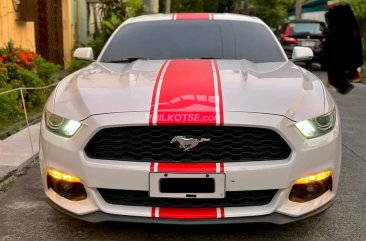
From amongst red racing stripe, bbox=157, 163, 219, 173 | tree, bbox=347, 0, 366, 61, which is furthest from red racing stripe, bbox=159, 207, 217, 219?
tree, bbox=347, 0, 366, 61

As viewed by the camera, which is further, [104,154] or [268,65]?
[268,65]

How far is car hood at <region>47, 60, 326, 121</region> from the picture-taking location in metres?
3.07

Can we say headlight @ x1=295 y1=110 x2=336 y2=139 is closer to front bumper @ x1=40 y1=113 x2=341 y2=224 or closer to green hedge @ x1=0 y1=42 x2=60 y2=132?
front bumper @ x1=40 y1=113 x2=341 y2=224

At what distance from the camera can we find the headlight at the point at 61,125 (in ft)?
10.1

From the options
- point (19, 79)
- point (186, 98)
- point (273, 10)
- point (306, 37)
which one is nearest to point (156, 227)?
point (186, 98)

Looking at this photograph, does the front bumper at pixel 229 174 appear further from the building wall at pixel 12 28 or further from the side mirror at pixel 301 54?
the building wall at pixel 12 28

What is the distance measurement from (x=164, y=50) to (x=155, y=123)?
5.52 ft

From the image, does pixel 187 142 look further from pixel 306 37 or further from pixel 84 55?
pixel 306 37

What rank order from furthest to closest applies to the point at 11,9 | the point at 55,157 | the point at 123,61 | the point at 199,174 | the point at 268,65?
Answer: the point at 11,9, the point at 123,61, the point at 268,65, the point at 55,157, the point at 199,174

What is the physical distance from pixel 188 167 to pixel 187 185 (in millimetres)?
103

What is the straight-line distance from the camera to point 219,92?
126 inches

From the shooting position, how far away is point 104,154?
3.03m

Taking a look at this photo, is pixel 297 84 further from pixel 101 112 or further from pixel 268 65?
pixel 101 112

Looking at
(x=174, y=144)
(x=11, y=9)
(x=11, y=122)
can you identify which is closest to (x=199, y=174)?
(x=174, y=144)
